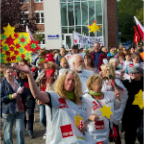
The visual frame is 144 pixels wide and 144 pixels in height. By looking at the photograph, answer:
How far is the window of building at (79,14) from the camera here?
29062mm

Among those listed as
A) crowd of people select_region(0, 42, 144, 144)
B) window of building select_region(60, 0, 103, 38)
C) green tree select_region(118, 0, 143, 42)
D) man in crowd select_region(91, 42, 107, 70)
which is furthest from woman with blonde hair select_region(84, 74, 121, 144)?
green tree select_region(118, 0, 143, 42)

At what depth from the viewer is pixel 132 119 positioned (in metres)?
5.21

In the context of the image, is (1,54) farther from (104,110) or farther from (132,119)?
(132,119)

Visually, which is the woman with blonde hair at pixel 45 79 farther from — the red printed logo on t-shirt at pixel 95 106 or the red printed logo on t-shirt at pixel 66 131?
the red printed logo on t-shirt at pixel 66 131

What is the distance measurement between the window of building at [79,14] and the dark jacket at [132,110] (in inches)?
943

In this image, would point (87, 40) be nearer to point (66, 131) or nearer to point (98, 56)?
point (98, 56)

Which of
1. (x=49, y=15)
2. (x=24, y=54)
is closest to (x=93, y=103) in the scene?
(x=24, y=54)

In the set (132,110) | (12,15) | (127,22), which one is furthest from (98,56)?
(127,22)

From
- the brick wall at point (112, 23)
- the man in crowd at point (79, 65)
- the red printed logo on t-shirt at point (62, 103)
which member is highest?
the brick wall at point (112, 23)

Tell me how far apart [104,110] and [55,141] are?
1.29 meters

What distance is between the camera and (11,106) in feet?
17.7

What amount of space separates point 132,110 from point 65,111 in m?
2.10

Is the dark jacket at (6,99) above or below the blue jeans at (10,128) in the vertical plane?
above

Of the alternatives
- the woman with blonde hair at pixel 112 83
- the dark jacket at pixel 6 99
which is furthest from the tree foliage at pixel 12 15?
the woman with blonde hair at pixel 112 83
